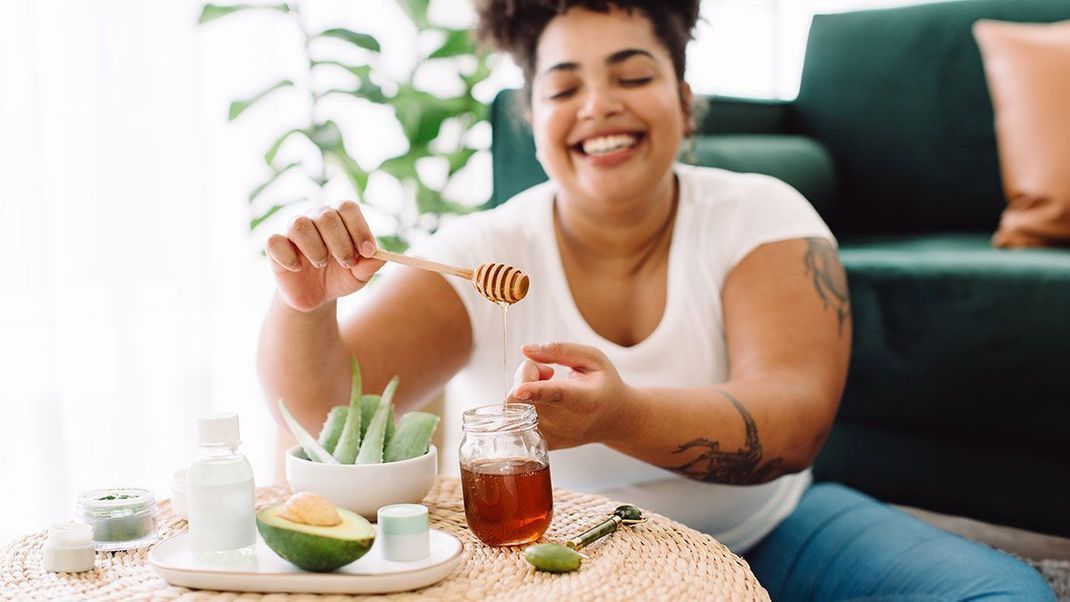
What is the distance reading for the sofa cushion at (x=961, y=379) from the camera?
174 cm

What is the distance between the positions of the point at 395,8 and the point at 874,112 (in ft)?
3.80

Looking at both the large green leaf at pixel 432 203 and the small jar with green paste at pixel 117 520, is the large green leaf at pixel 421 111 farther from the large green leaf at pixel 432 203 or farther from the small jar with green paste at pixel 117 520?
the small jar with green paste at pixel 117 520

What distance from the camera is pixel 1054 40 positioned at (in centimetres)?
210

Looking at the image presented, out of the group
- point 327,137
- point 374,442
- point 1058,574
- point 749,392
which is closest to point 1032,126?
point 1058,574

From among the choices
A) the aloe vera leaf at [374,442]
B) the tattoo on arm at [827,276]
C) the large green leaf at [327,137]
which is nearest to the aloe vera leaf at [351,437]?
the aloe vera leaf at [374,442]

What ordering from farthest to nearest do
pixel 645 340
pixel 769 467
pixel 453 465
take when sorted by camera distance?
pixel 453 465 → pixel 645 340 → pixel 769 467

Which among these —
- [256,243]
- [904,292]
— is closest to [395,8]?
[256,243]

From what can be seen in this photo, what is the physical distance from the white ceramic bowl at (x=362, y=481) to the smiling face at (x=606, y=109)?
612 mm

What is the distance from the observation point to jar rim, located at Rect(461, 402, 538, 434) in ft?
3.02

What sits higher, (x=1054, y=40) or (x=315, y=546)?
(x=1054, y=40)

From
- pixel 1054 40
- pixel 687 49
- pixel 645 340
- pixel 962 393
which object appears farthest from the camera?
pixel 1054 40

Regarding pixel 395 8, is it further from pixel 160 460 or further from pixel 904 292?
pixel 904 292

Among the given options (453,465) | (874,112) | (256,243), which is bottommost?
(453,465)

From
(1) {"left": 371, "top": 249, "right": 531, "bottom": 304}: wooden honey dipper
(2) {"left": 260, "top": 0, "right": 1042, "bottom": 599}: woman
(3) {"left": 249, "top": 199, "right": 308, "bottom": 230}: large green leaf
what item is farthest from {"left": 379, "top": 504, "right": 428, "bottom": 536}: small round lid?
(3) {"left": 249, "top": 199, "right": 308, "bottom": 230}: large green leaf
